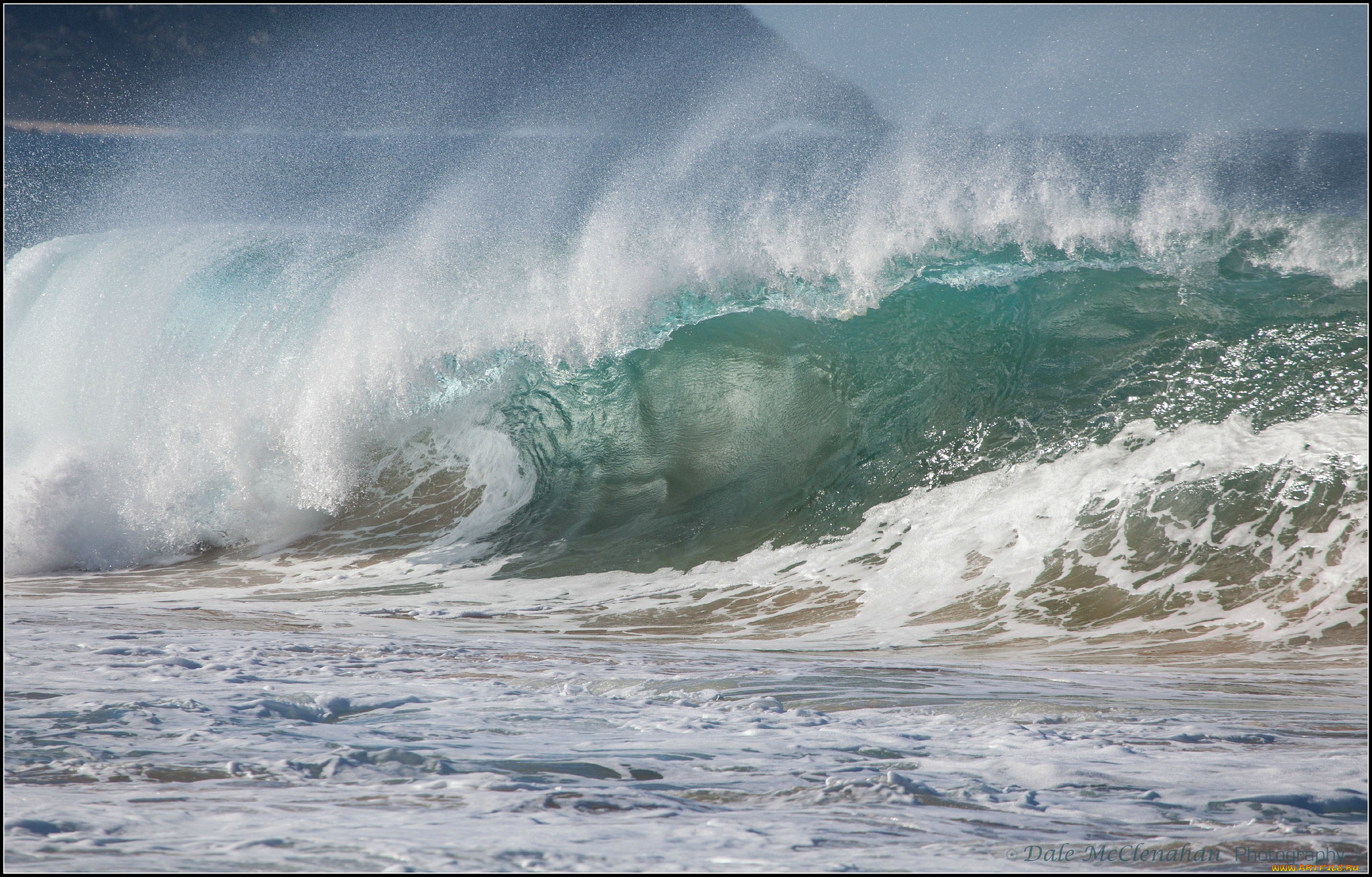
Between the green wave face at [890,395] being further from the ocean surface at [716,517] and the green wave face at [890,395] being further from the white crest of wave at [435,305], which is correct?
the white crest of wave at [435,305]

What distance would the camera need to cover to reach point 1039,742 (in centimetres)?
268

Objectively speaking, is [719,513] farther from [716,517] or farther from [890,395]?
[890,395]

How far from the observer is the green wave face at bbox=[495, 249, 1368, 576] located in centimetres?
593

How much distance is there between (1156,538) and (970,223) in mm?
3349

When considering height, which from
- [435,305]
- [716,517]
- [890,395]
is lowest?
[716,517]

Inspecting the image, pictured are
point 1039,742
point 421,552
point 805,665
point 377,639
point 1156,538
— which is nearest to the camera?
point 1039,742

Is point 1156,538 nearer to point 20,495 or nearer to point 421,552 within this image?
point 421,552

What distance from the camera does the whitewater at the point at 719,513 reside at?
212cm

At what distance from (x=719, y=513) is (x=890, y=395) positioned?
1.65 metres

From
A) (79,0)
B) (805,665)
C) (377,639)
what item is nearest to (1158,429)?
(805,665)

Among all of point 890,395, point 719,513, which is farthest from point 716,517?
point 890,395

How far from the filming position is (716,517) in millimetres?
6461

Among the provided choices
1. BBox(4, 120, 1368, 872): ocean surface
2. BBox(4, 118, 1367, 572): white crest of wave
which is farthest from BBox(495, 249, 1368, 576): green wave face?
BBox(4, 118, 1367, 572): white crest of wave

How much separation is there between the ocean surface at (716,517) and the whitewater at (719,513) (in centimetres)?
3
